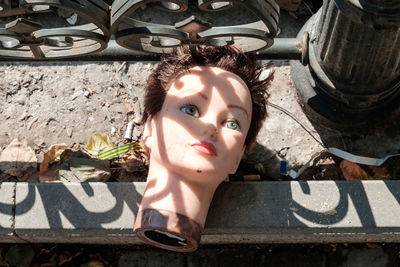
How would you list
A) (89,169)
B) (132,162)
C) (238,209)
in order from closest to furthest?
1. (238,209)
2. (89,169)
3. (132,162)

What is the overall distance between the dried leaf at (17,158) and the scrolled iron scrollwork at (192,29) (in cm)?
152

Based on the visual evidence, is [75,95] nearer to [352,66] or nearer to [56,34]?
[56,34]

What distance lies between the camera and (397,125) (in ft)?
13.5

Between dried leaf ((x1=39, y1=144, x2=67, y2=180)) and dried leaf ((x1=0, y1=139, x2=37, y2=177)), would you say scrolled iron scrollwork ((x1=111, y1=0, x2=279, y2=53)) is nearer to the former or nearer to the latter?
dried leaf ((x1=39, y1=144, x2=67, y2=180))

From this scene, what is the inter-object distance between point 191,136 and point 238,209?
0.72 meters

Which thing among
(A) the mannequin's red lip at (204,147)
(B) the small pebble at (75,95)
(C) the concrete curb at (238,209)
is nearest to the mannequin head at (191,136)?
(A) the mannequin's red lip at (204,147)

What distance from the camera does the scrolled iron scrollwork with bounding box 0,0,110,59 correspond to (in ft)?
8.49

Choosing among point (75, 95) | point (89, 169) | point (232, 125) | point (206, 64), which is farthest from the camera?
point (75, 95)

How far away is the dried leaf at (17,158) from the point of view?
404 cm

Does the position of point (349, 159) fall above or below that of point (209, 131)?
below

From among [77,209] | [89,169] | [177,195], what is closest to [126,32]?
[177,195]

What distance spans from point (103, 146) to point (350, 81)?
1.87 m

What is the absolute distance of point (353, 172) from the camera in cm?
391

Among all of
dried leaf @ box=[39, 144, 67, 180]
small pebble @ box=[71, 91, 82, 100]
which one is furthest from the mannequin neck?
small pebble @ box=[71, 91, 82, 100]
